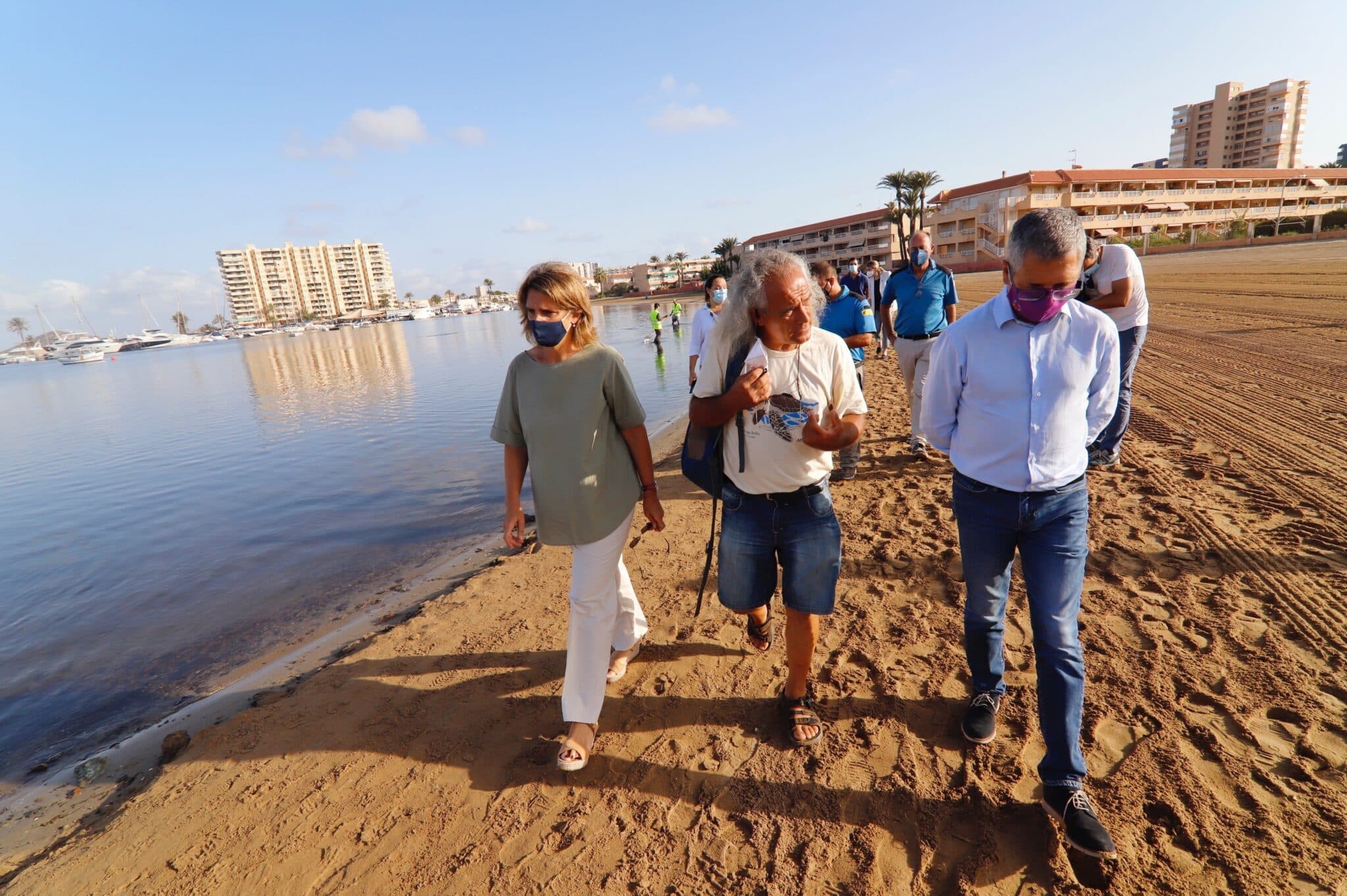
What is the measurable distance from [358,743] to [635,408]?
213 centimetres

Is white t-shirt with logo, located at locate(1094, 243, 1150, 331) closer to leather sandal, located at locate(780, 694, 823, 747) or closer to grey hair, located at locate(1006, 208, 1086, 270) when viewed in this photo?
grey hair, located at locate(1006, 208, 1086, 270)

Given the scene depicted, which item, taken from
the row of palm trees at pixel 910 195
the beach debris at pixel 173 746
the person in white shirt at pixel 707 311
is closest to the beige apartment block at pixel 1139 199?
the row of palm trees at pixel 910 195

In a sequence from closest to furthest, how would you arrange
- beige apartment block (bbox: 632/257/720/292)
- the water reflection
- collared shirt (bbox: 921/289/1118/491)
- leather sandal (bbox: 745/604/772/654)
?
collared shirt (bbox: 921/289/1118/491) < leather sandal (bbox: 745/604/772/654) < the water reflection < beige apartment block (bbox: 632/257/720/292)

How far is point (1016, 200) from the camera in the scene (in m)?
48.8

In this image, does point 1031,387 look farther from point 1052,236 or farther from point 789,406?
point 789,406

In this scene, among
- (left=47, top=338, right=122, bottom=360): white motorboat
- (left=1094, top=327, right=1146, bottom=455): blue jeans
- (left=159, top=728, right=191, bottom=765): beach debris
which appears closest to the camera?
(left=159, top=728, right=191, bottom=765): beach debris

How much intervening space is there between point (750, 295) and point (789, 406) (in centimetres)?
43

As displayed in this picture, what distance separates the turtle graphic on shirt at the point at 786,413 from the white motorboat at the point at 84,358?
8758 centimetres

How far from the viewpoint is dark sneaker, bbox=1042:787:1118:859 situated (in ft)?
6.31

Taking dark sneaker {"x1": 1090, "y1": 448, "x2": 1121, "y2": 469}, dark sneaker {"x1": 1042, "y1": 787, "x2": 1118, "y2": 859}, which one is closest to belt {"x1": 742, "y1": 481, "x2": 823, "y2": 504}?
dark sneaker {"x1": 1042, "y1": 787, "x2": 1118, "y2": 859}

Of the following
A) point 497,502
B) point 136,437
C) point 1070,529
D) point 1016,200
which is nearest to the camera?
point 1070,529

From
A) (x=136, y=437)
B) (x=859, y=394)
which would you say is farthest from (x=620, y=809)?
(x=136, y=437)

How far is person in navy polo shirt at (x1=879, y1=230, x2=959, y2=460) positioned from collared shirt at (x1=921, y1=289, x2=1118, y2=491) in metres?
3.47

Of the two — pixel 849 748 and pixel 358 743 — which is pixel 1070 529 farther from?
pixel 358 743
